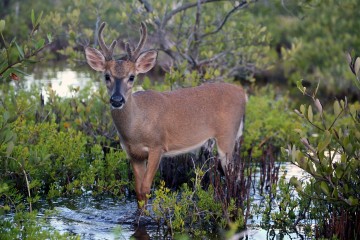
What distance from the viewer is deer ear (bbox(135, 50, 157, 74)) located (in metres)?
7.67

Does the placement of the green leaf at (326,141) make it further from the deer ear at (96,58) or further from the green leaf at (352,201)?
the deer ear at (96,58)

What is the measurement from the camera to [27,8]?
25.4m

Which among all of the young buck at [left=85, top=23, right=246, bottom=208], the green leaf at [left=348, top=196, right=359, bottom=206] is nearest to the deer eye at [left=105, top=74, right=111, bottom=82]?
the young buck at [left=85, top=23, right=246, bottom=208]

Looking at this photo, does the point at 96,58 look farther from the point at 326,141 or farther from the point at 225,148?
the point at 326,141

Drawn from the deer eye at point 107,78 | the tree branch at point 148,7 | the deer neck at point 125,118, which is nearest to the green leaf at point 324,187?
the deer neck at point 125,118

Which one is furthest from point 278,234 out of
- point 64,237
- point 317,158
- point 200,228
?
point 64,237

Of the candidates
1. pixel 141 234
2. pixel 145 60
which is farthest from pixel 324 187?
pixel 145 60

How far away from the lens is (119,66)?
7387 millimetres

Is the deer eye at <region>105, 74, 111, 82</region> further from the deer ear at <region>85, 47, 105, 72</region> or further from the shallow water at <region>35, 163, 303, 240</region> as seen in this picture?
the shallow water at <region>35, 163, 303, 240</region>

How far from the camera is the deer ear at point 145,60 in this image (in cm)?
767

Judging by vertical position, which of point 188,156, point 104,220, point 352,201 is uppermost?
point 188,156

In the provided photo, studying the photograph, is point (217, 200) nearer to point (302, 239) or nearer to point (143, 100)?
point (302, 239)

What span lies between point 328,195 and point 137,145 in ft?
7.44

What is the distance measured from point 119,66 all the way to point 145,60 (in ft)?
1.52
